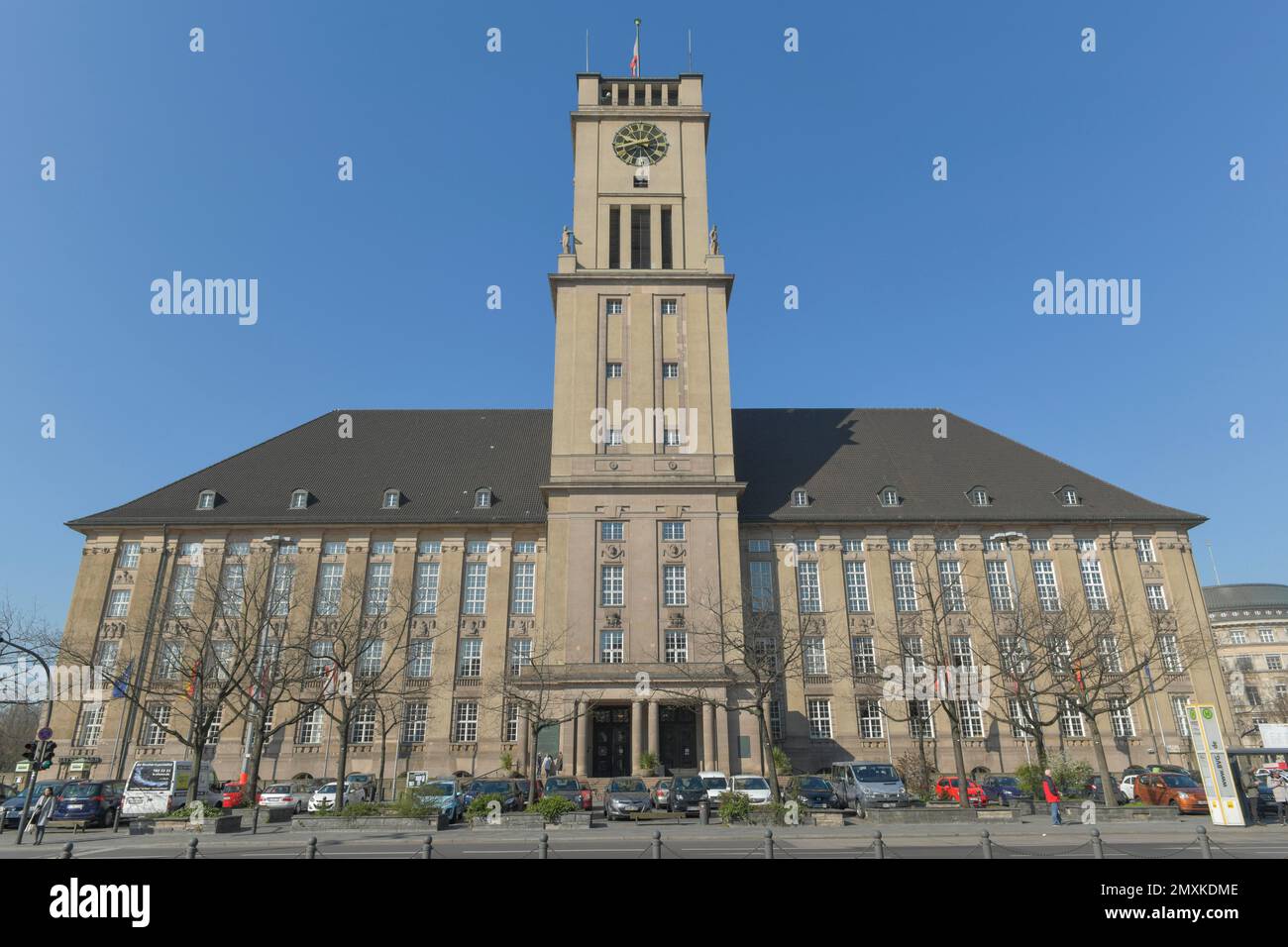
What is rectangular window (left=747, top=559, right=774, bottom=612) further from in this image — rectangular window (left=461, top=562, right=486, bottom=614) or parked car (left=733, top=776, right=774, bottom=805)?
rectangular window (left=461, top=562, right=486, bottom=614)

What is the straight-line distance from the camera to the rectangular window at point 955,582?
149ft

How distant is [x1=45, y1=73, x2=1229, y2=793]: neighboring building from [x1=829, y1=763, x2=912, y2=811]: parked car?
10784 millimetres

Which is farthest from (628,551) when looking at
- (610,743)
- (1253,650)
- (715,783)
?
(1253,650)

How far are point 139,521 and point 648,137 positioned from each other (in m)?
41.3

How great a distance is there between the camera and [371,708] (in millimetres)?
42031

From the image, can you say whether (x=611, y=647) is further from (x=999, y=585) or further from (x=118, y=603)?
(x=118, y=603)

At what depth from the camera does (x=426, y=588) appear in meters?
46.3

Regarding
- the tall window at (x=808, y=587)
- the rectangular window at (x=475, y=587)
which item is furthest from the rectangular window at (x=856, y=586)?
the rectangular window at (x=475, y=587)

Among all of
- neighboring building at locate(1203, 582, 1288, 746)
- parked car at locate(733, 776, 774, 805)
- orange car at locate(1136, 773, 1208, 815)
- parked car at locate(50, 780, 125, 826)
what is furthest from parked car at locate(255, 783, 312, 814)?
neighboring building at locate(1203, 582, 1288, 746)

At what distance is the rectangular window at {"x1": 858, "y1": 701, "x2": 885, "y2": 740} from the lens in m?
42.2

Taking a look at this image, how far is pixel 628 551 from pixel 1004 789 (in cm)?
2164

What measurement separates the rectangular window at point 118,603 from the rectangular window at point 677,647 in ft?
105

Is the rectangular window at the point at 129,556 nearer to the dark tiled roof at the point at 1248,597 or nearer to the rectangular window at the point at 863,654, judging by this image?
the rectangular window at the point at 863,654
